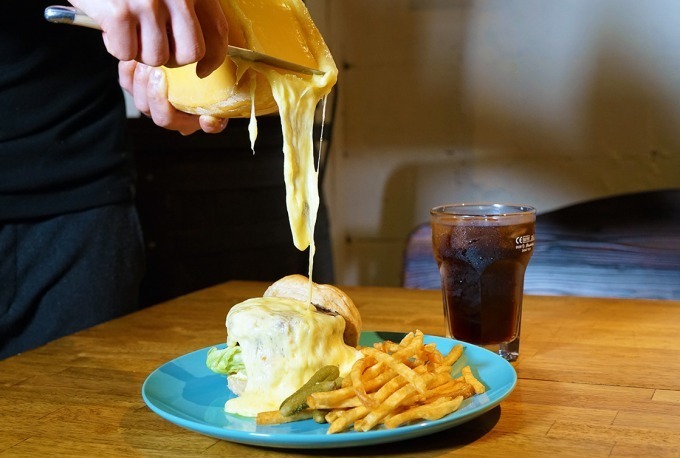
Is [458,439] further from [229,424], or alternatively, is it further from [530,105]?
[530,105]

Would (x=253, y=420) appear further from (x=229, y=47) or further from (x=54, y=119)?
(x=54, y=119)

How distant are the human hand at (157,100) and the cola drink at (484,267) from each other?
0.37 metres

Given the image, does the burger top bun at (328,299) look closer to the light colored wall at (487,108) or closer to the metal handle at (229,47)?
the metal handle at (229,47)

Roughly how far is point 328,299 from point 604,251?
0.98 metres

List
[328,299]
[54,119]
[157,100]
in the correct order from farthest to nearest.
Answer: [54,119], [157,100], [328,299]

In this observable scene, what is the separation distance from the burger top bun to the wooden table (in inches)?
8.9

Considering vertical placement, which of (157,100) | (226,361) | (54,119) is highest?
(157,100)

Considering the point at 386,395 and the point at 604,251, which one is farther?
the point at 604,251

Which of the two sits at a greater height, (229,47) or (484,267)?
(229,47)

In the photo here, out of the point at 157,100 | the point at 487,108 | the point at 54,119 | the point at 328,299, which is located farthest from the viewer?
the point at 487,108

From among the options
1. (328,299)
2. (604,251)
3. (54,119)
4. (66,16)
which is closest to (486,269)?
(328,299)

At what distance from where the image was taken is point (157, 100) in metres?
1.32

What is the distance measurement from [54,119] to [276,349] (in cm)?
108

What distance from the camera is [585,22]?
353cm
